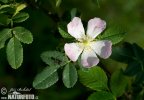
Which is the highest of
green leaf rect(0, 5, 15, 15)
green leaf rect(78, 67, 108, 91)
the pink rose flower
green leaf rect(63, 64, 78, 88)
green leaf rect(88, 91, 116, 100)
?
green leaf rect(0, 5, 15, 15)

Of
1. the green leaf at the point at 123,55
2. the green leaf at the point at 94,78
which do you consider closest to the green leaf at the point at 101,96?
the green leaf at the point at 94,78

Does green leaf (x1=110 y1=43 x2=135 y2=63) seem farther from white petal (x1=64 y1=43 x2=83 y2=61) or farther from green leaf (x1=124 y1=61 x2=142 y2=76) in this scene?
white petal (x1=64 y1=43 x2=83 y2=61)

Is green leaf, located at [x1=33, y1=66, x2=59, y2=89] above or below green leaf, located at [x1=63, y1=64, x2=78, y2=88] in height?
below

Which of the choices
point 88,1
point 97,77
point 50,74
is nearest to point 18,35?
point 50,74

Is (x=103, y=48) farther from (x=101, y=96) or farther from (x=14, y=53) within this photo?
(x=14, y=53)

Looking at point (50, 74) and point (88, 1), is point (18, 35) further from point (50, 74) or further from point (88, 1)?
point (88, 1)

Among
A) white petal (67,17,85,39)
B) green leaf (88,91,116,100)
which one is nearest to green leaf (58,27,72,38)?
white petal (67,17,85,39)

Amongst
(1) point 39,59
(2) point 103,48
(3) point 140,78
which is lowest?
(1) point 39,59

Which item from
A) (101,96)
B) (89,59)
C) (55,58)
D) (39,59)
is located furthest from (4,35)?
(39,59)
